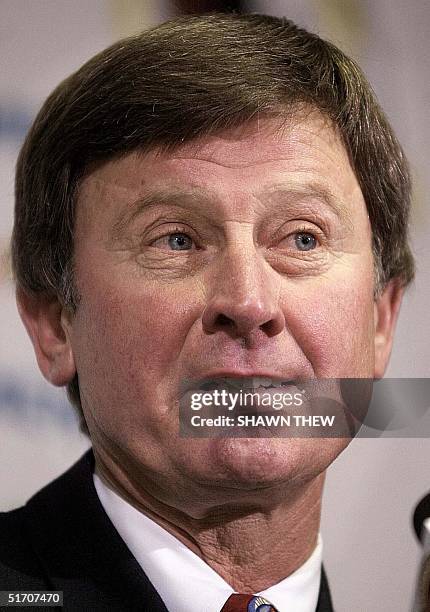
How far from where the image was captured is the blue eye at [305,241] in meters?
1.35

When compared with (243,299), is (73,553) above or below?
below

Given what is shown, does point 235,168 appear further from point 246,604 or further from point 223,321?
point 246,604

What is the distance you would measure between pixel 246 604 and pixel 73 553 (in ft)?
0.78

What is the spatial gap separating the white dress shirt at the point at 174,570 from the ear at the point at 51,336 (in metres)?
0.18

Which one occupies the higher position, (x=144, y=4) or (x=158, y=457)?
(x=144, y=4)

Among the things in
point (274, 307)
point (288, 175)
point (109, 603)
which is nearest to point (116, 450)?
point (109, 603)

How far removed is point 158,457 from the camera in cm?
131

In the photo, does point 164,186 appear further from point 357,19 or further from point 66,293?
point 357,19

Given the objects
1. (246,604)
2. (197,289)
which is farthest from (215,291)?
(246,604)

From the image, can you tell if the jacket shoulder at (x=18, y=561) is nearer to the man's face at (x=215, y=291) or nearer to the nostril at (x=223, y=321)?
the man's face at (x=215, y=291)

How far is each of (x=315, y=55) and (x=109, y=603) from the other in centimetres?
78

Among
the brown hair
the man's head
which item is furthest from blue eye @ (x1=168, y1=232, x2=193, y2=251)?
the brown hair

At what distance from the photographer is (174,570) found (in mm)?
1350

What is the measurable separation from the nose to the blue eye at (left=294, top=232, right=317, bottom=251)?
75mm
